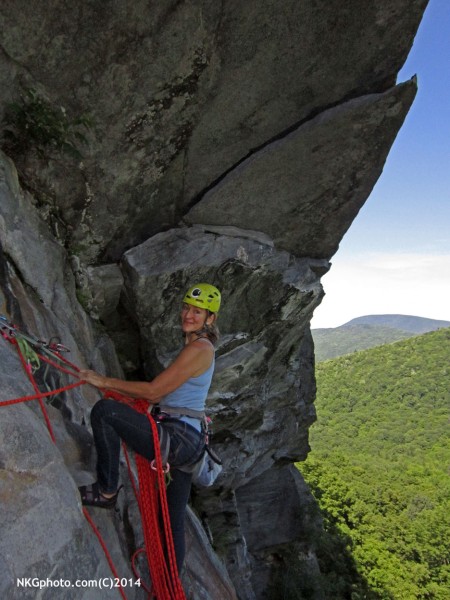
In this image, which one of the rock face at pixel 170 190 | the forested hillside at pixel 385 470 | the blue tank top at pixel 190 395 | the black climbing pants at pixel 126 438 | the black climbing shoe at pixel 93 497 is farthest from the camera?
the forested hillside at pixel 385 470

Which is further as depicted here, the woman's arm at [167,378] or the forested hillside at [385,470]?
the forested hillside at [385,470]

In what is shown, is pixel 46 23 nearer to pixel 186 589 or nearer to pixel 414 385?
pixel 186 589

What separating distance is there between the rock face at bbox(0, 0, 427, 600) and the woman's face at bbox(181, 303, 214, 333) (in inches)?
61.6

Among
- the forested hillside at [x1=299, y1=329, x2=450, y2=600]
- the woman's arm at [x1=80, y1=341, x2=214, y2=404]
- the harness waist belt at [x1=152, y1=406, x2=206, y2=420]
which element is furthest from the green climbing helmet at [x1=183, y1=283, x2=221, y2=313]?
the forested hillside at [x1=299, y1=329, x2=450, y2=600]

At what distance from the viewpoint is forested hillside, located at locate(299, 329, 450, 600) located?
24891 millimetres

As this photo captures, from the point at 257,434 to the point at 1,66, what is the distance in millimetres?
11300

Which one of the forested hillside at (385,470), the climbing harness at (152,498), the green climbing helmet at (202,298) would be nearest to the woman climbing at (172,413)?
the green climbing helmet at (202,298)

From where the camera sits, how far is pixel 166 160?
742 cm

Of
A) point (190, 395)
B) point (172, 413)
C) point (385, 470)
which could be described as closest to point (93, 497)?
point (172, 413)

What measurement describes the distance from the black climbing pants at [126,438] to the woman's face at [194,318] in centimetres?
93

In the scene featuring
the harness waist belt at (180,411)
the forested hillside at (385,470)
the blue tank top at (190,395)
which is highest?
the blue tank top at (190,395)

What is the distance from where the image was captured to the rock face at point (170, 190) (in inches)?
171

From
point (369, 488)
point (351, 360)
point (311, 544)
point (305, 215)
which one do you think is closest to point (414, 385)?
point (351, 360)

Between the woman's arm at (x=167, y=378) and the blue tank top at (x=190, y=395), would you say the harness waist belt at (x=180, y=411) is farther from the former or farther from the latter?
the woman's arm at (x=167, y=378)
